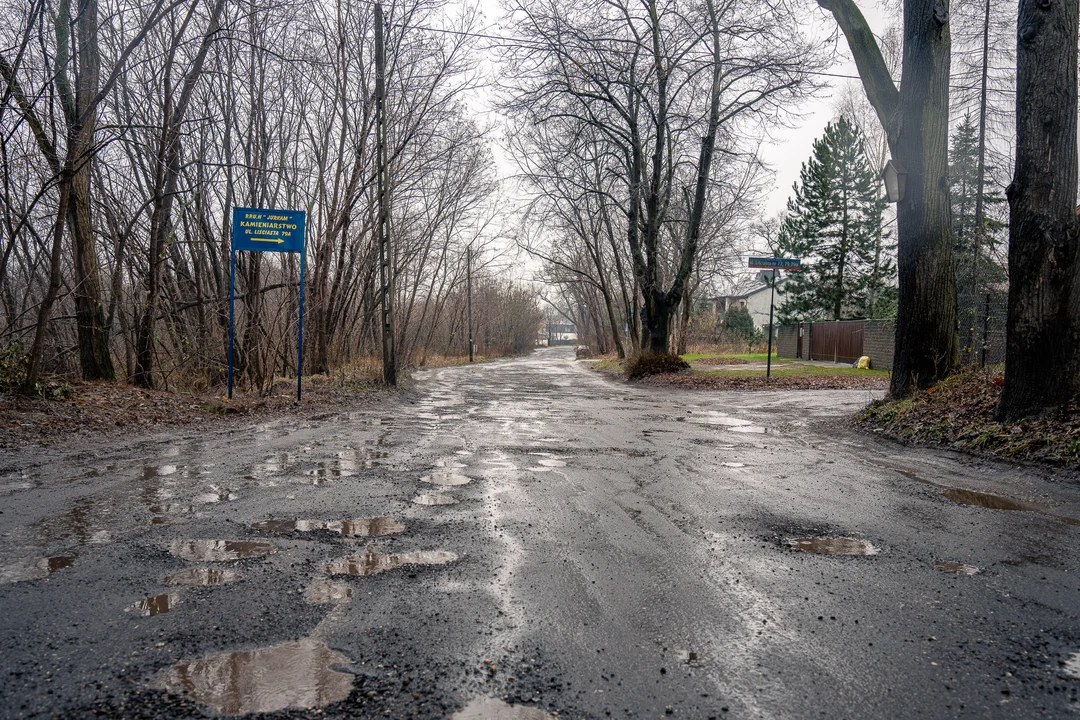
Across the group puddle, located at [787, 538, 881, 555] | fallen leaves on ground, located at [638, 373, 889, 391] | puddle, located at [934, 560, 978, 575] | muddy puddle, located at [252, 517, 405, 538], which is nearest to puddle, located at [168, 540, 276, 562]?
muddy puddle, located at [252, 517, 405, 538]

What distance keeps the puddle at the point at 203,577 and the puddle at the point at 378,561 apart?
0.47 metres

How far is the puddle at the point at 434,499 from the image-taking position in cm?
494

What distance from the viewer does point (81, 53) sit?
33.7 feet

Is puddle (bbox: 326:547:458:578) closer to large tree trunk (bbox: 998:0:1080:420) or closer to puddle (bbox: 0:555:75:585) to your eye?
puddle (bbox: 0:555:75:585)

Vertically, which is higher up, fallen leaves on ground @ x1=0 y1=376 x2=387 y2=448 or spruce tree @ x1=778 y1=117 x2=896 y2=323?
spruce tree @ x1=778 y1=117 x2=896 y2=323

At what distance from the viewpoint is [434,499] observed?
199 inches

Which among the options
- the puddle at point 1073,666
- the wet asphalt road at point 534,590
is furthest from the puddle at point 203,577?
the puddle at point 1073,666

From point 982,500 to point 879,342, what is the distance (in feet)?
76.0

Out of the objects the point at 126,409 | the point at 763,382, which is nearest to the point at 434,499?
the point at 126,409

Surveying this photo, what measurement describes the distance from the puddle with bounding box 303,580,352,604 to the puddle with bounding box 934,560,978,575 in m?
3.05

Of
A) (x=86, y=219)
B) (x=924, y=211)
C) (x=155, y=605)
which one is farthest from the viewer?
(x=86, y=219)

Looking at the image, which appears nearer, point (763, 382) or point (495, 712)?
point (495, 712)

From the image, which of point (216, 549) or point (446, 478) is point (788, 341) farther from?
point (216, 549)

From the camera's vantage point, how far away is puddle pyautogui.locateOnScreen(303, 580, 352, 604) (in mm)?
3119
